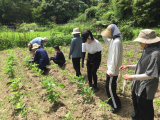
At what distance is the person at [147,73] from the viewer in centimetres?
158

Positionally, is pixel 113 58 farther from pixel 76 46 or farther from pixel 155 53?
pixel 76 46

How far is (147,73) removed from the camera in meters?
1.62

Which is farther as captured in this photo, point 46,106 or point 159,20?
point 159,20

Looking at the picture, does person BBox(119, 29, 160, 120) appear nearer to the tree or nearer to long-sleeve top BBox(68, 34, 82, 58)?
long-sleeve top BBox(68, 34, 82, 58)

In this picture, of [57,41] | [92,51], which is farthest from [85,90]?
[57,41]

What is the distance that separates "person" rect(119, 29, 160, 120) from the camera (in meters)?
1.58

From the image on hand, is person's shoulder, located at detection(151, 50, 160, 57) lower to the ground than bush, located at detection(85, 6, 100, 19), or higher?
lower

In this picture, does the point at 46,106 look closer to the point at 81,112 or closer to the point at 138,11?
the point at 81,112

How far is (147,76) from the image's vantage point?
5.37ft

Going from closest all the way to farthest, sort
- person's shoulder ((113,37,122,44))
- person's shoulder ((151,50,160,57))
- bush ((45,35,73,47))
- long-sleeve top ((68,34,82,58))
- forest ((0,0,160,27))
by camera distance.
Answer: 1. person's shoulder ((151,50,160,57))
2. person's shoulder ((113,37,122,44))
3. long-sleeve top ((68,34,82,58))
4. bush ((45,35,73,47))
5. forest ((0,0,160,27))

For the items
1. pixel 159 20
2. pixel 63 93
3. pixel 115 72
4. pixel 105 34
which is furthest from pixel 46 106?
pixel 159 20

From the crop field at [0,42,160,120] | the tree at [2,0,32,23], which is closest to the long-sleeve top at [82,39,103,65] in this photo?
the crop field at [0,42,160,120]

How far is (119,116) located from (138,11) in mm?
16786

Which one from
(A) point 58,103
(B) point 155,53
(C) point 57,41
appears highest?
(B) point 155,53
